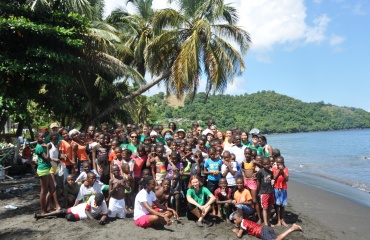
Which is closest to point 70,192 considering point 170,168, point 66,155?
point 66,155

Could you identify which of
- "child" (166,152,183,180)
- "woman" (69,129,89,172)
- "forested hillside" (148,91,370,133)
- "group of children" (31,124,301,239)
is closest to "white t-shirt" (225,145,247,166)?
"group of children" (31,124,301,239)

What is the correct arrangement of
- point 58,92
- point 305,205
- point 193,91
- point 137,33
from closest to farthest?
point 305,205 < point 58,92 < point 193,91 < point 137,33

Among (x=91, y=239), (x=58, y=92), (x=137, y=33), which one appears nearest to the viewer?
(x=91, y=239)

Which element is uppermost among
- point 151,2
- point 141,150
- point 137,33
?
point 151,2

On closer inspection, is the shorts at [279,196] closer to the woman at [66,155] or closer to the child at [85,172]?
the child at [85,172]

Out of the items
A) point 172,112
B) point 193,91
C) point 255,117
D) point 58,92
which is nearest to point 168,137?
point 58,92

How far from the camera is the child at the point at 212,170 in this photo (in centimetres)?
702

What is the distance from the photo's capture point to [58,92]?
1094cm

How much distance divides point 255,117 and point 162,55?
74370mm

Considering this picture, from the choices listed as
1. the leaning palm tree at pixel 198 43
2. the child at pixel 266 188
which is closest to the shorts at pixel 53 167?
the child at pixel 266 188

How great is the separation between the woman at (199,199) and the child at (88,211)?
166 cm

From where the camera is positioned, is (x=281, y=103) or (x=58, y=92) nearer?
(x=58, y=92)

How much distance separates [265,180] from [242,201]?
0.61 meters

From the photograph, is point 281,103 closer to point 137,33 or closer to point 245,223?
point 137,33
